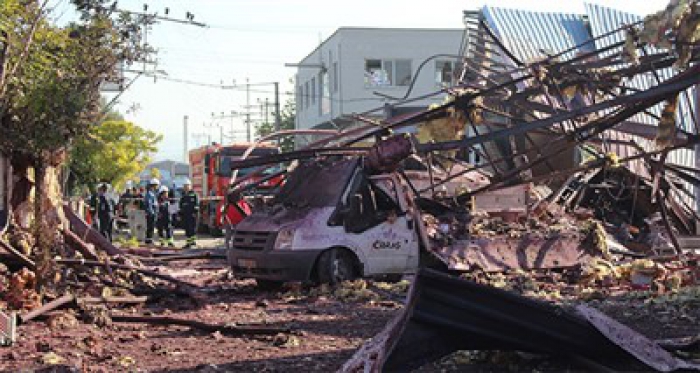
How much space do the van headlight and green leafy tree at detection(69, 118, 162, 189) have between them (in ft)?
109

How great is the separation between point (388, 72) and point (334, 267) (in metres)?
37.4

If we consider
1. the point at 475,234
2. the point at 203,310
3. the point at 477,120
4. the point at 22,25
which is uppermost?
the point at 22,25

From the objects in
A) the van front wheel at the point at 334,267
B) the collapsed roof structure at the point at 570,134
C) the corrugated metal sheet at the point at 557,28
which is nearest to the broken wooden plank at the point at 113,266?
the van front wheel at the point at 334,267

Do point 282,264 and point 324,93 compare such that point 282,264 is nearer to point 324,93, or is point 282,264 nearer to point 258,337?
point 258,337

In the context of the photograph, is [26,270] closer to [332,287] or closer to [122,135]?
[332,287]

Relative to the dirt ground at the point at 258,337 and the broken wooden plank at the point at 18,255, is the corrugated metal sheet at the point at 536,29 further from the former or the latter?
the broken wooden plank at the point at 18,255

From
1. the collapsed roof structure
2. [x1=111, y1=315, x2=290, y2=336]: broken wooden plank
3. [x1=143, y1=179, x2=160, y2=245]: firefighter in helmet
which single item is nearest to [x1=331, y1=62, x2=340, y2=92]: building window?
[x1=143, y1=179, x2=160, y2=245]: firefighter in helmet

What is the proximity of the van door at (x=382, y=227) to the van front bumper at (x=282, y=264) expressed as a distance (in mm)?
852

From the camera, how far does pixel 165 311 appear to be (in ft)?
39.8

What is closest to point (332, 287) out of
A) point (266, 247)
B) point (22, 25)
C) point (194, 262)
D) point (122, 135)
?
point (266, 247)

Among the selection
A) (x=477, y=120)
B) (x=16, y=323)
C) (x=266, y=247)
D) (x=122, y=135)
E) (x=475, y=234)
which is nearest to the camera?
(x=16, y=323)

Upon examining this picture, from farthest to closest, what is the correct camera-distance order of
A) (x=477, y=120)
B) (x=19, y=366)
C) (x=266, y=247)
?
1. (x=266, y=247)
2. (x=477, y=120)
3. (x=19, y=366)

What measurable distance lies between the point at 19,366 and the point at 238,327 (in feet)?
8.32

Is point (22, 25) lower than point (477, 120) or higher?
higher
